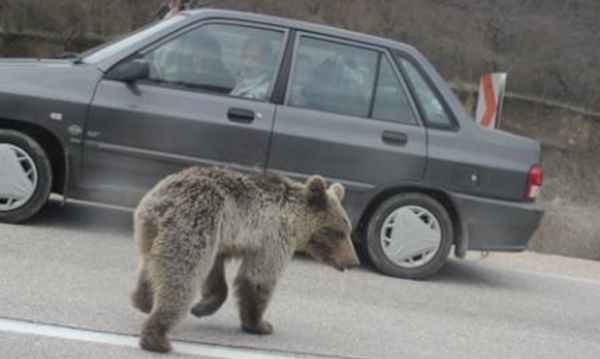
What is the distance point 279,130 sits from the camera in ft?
27.5

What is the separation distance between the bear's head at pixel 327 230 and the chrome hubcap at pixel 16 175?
120 inches

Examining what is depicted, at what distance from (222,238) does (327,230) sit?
0.65 m

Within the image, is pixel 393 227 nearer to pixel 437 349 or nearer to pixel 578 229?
pixel 437 349

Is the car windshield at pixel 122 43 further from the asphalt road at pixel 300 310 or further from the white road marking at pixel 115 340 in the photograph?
the white road marking at pixel 115 340

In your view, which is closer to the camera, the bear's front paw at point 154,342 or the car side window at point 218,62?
the bear's front paw at point 154,342

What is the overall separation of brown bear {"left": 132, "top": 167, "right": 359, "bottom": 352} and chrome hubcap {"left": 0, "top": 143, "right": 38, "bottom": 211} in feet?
8.64

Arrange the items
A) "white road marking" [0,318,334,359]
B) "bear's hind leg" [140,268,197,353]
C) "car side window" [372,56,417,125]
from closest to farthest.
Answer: "bear's hind leg" [140,268,197,353], "white road marking" [0,318,334,359], "car side window" [372,56,417,125]

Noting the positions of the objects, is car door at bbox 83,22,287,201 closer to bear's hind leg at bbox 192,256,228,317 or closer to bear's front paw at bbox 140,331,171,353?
bear's hind leg at bbox 192,256,228,317

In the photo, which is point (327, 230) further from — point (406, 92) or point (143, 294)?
point (406, 92)

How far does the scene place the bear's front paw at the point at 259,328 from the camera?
598cm

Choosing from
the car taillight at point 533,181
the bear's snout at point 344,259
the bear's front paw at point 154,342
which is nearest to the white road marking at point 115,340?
the bear's front paw at point 154,342

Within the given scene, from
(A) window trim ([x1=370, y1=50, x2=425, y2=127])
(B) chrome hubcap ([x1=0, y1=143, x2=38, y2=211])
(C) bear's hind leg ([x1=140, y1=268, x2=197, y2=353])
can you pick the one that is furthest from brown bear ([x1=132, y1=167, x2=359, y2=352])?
(A) window trim ([x1=370, y1=50, x2=425, y2=127])

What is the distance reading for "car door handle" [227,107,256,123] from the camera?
8.33m

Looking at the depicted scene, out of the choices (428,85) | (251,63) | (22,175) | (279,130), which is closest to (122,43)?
(251,63)
